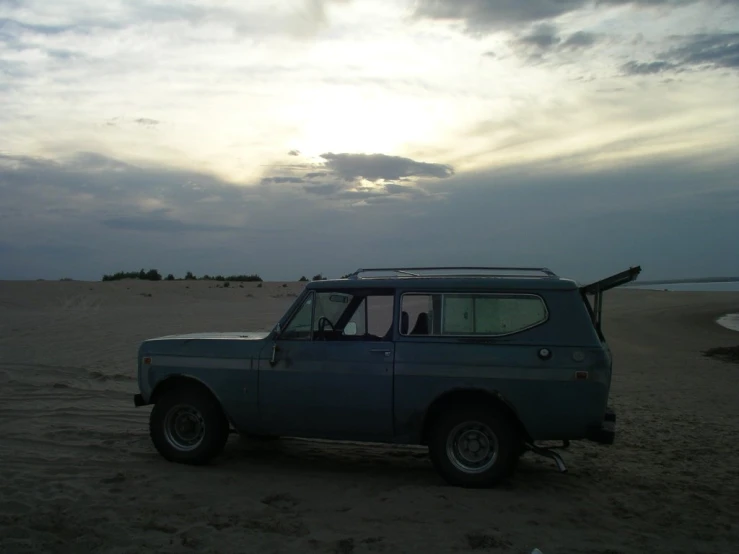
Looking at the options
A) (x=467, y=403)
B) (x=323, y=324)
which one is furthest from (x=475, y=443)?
(x=323, y=324)

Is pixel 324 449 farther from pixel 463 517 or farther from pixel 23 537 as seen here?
pixel 23 537

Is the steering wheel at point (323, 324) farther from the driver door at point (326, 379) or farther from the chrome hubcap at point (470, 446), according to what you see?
the chrome hubcap at point (470, 446)

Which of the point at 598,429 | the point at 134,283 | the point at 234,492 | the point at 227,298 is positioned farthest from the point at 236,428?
the point at 134,283

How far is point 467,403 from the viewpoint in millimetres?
6824

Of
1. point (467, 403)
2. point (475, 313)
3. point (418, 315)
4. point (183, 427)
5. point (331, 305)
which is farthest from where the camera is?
point (183, 427)

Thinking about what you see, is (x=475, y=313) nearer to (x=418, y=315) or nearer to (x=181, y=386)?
(x=418, y=315)

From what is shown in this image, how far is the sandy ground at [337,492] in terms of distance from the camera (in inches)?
216

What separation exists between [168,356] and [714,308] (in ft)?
111

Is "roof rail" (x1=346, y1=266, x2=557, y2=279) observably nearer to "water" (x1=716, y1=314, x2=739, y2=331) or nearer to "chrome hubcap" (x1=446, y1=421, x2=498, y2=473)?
"chrome hubcap" (x1=446, y1=421, x2=498, y2=473)

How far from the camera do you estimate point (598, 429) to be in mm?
6465

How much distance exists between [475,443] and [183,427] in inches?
122

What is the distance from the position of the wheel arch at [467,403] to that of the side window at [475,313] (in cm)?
56

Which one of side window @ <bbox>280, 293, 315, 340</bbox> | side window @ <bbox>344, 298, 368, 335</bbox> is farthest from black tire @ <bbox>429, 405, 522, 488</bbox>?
side window @ <bbox>280, 293, 315, 340</bbox>

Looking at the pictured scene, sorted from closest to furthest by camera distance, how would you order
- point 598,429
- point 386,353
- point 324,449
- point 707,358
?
point 598,429
point 386,353
point 324,449
point 707,358
